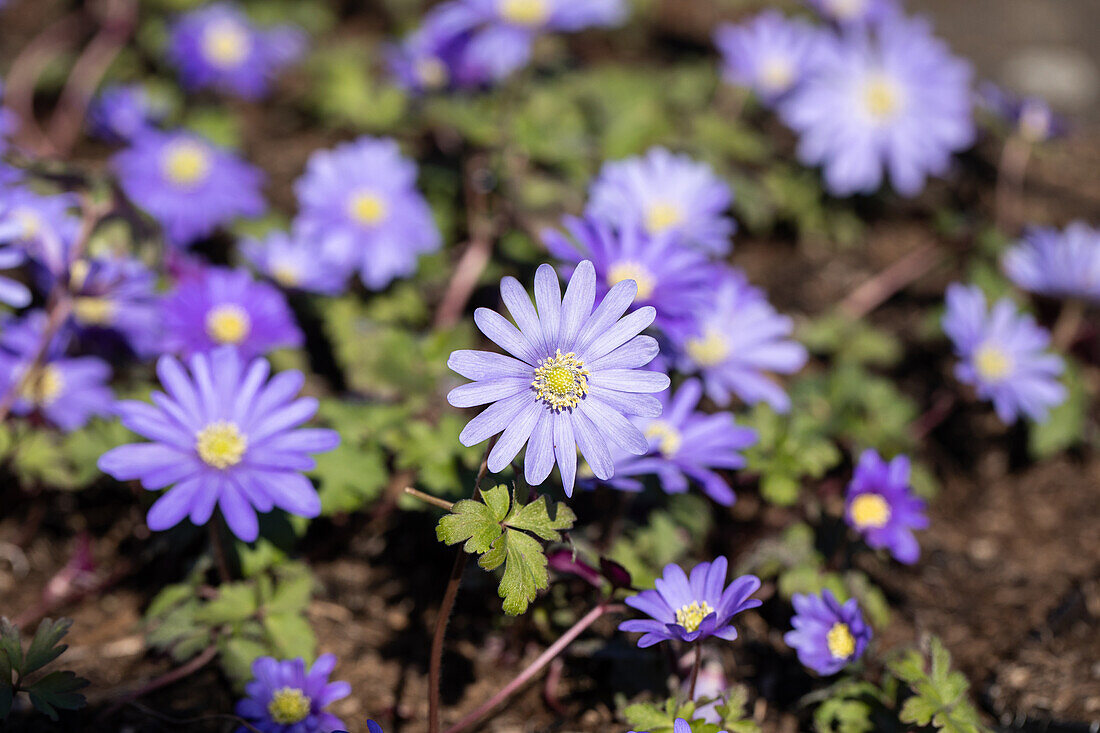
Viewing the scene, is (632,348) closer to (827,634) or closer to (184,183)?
(827,634)

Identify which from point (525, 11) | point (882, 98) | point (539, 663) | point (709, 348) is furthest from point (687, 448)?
point (882, 98)

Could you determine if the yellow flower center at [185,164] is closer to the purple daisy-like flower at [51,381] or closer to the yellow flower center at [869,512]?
the purple daisy-like flower at [51,381]

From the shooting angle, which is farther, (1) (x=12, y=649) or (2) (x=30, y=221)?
(2) (x=30, y=221)

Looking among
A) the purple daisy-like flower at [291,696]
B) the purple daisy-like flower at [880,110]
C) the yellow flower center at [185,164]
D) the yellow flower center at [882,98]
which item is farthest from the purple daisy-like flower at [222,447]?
the yellow flower center at [882,98]

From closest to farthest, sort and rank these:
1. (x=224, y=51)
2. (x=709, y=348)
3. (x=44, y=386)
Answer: (x=44, y=386) < (x=709, y=348) < (x=224, y=51)

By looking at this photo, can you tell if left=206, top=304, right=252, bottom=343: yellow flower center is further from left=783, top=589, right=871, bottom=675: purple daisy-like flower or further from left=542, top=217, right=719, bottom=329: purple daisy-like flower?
left=783, top=589, right=871, bottom=675: purple daisy-like flower

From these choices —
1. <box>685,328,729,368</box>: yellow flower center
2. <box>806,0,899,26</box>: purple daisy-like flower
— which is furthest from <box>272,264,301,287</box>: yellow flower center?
<box>806,0,899,26</box>: purple daisy-like flower
